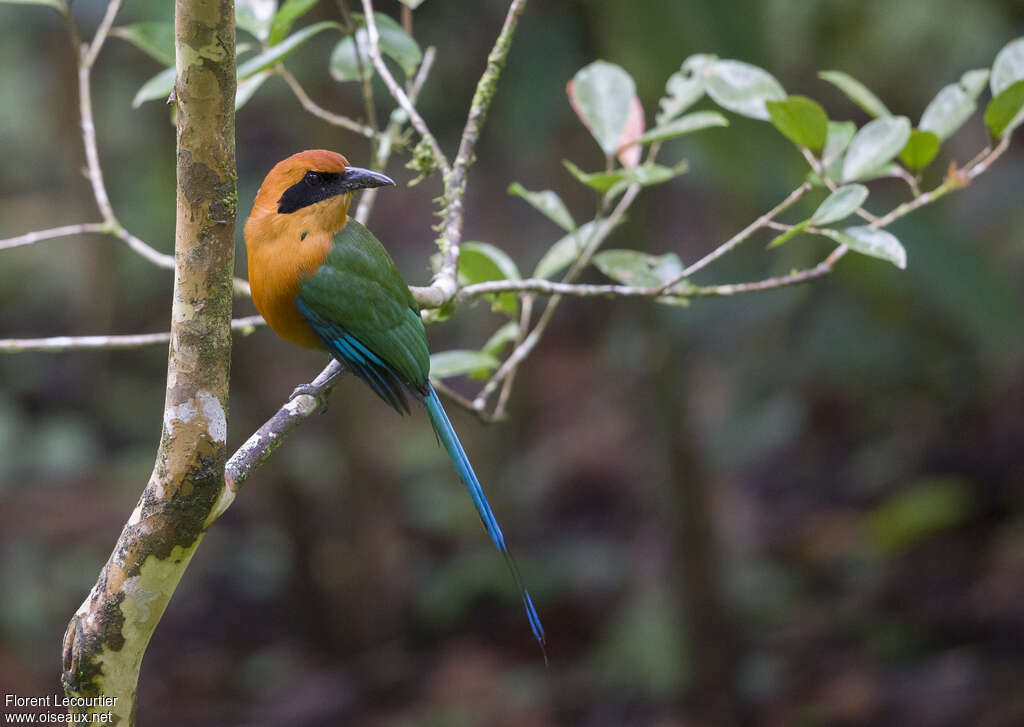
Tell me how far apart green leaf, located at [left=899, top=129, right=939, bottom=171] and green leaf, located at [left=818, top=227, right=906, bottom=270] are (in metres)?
0.24

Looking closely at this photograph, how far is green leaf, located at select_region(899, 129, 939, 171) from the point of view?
6.54 feet

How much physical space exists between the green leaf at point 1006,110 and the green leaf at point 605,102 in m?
0.67

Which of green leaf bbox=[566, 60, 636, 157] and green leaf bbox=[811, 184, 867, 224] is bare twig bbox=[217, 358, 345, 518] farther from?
green leaf bbox=[811, 184, 867, 224]

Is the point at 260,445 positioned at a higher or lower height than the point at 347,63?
lower

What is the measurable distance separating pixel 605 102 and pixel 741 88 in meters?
0.29

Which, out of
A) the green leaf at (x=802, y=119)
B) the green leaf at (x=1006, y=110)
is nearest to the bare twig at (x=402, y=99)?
the green leaf at (x=802, y=119)

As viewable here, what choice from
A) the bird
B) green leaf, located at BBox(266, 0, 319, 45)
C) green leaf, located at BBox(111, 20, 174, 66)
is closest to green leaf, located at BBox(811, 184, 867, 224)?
the bird

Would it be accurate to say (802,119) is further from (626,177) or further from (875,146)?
(626,177)

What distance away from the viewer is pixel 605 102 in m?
2.19

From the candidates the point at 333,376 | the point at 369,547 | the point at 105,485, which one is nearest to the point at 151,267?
the point at 105,485

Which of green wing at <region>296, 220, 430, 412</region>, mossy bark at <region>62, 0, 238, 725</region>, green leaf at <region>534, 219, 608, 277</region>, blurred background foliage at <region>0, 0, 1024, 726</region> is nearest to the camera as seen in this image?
Result: mossy bark at <region>62, 0, 238, 725</region>

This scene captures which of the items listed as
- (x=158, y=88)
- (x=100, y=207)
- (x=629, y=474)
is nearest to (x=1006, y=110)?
(x=158, y=88)

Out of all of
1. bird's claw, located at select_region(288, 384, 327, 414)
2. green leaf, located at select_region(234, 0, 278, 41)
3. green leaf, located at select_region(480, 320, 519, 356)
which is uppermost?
green leaf, located at select_region(234, 0, 278, 41)

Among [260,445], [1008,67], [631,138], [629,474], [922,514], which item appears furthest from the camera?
[629,474]
